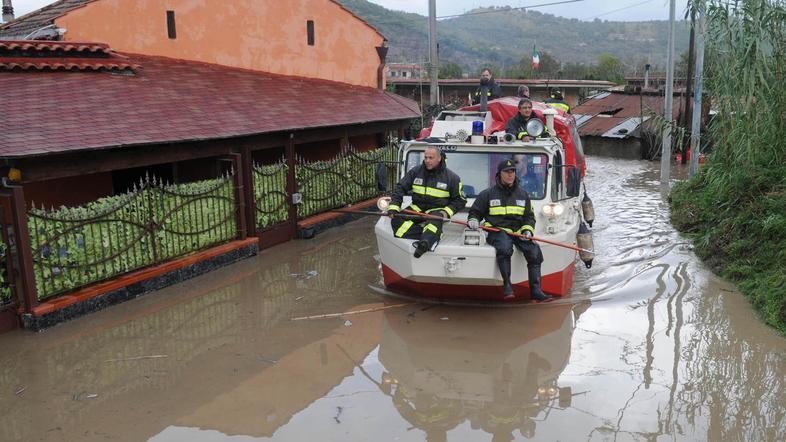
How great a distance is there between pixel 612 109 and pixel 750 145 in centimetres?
1885

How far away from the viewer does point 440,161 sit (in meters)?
8.09

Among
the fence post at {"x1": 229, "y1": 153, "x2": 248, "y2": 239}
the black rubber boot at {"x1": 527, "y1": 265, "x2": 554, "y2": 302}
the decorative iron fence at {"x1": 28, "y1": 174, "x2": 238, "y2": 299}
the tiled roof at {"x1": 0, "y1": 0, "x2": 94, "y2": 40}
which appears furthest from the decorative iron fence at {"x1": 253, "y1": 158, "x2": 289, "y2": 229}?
the black rubber boot at {"x1": 527, "y1": 265, "x2": 554, "y2": 302}

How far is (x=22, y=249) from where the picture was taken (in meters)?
7.49

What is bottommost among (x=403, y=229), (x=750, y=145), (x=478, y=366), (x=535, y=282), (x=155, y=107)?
(x=478, y=366)

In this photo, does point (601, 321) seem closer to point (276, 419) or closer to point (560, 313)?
point (560, 313)

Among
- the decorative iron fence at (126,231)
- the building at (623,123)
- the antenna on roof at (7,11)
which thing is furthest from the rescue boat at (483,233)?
the building at (623,123)

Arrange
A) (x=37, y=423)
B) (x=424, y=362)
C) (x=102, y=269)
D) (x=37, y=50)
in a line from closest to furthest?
(x=37, y=423), (x=424, y=362), (x=102, y=269), (x=37, y=50)

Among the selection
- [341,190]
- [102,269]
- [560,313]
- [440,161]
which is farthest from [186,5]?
[560,313]

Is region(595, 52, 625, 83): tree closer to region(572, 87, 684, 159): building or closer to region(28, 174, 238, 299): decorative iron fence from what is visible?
region(572, 87, 684, 159): building

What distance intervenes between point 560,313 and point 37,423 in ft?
19.0

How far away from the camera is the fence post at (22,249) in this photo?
7.44 m

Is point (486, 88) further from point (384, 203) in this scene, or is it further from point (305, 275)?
point (384, 203)

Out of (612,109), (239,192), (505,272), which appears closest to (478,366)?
(505,272)

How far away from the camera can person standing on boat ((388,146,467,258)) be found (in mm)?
7887
